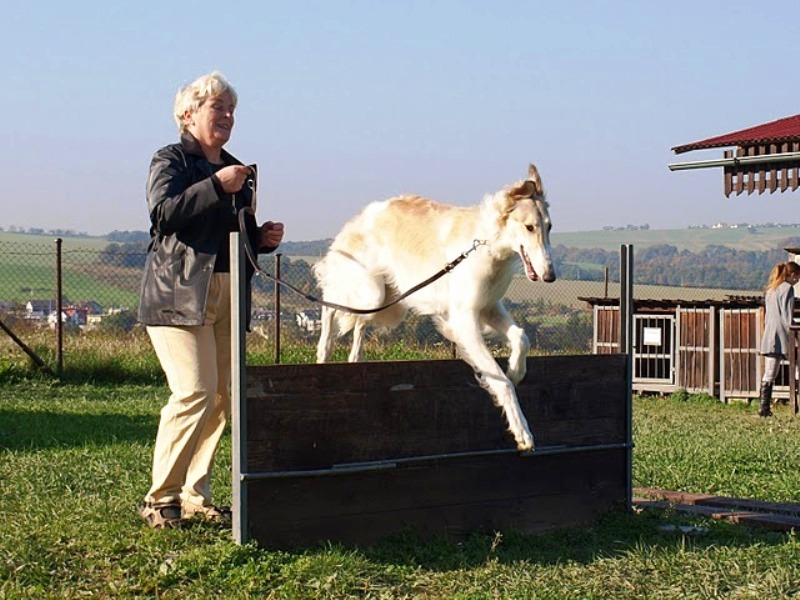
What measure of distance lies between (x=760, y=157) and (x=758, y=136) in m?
0.46

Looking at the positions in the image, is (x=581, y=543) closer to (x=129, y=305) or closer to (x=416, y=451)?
(x=416, y=451)

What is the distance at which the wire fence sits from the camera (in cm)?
1683

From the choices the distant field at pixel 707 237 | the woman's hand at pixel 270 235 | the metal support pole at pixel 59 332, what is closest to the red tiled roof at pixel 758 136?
the metal support pole at pixel 59 332

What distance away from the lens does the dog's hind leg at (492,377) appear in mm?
6156

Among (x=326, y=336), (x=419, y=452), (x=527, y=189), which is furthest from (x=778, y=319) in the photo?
(x=419, y=452)

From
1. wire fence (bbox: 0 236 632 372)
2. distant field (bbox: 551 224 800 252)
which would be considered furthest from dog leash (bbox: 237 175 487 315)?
distant field (bbox: 551 224 800 252)

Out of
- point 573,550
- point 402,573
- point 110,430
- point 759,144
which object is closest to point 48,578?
point 402,573

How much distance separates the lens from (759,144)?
837 inches

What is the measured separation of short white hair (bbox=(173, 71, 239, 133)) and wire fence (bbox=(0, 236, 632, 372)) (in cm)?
961

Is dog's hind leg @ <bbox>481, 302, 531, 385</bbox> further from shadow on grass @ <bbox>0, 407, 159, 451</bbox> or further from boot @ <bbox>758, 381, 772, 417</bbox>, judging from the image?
boot @ <bbox>758, 381, 772, 417</bbox>

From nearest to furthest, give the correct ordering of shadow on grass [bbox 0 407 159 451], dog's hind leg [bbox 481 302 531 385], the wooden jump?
the wooden jump
dog's hind leg [bbox 481 302 531 385]
shadow on grass [bbox 0 407 159 451]

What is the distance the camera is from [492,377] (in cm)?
619

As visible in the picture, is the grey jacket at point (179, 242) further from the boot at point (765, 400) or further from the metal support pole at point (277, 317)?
the boot at point (765, 400)

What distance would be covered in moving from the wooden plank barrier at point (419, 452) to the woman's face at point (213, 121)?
124 cm
